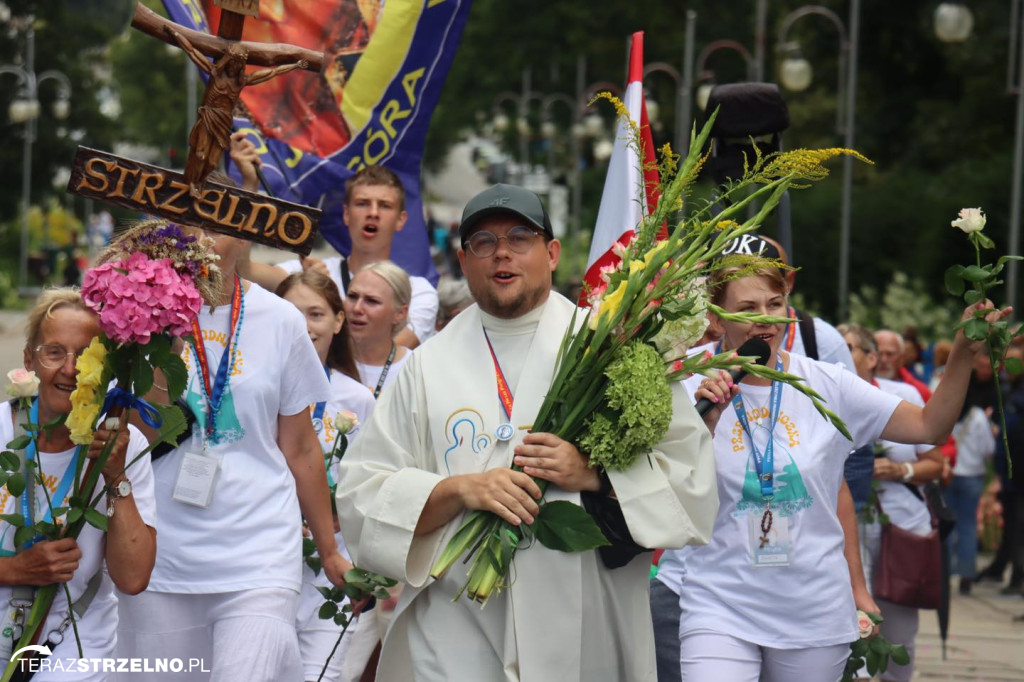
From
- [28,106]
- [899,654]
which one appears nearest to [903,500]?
[899,654]

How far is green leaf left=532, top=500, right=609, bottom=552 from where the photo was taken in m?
4.43

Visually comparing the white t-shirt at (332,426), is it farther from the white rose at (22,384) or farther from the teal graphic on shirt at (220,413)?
the white rose at (22,384)

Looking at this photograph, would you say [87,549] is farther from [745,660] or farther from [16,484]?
[745,660]

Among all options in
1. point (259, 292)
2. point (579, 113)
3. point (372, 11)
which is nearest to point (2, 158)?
point (579, 113)

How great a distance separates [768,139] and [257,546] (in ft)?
10.4

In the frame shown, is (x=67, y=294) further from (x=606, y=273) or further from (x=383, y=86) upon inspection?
(x=383, y=86)

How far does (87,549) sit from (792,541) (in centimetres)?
222

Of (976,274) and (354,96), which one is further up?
(354,96)

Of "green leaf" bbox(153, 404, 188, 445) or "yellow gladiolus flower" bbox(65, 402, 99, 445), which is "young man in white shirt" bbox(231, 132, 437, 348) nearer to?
"green leaf" bbox(153, 404, 188, 445)

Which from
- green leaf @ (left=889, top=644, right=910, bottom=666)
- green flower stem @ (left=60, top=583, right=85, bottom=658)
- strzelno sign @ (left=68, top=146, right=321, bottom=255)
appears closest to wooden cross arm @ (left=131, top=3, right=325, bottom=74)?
strzelno sign @ (left=68, top=146, right=321, bottom=255)

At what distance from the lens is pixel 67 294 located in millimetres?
4977

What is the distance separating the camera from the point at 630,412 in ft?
14.4

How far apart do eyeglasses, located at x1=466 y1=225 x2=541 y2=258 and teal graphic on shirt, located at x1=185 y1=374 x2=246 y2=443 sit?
1.31 m

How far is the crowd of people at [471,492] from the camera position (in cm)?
459
